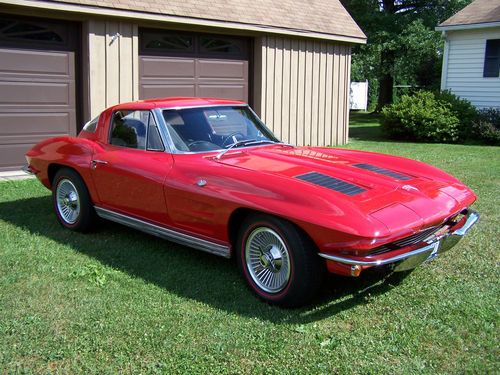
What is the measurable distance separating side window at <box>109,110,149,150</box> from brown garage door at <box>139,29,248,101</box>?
17.1 feet

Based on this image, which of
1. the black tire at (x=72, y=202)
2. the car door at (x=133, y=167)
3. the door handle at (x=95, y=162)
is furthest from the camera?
the black tire at (x=72, y=202)

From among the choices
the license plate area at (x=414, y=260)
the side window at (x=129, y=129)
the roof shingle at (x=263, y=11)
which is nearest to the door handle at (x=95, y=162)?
the side window at (x=129, y=129)

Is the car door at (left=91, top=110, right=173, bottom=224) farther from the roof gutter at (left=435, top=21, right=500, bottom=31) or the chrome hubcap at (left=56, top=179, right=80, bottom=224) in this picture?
the roof gutter at (left=435, top=21, right=500, bottom=31)

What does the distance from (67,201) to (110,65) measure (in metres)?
4.59

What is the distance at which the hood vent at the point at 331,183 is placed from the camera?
390 cm

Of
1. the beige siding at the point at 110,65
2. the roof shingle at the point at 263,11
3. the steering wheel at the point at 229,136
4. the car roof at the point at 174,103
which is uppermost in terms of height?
the roof shingle at the point at 263,11

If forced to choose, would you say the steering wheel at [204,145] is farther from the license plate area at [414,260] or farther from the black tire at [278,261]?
the license plate area at [414,260]

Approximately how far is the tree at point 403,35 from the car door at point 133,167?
20009 millimetres

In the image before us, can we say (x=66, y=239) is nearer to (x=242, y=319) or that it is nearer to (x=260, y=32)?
(x=242, y=319)

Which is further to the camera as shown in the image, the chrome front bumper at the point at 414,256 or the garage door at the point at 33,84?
the garage door at the point at 33,84

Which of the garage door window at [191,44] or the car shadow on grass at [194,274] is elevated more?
the garage door window at [191,44]

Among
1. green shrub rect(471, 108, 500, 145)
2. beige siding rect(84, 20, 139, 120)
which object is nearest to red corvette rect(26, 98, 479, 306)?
beige siding rect(84, 20, 139, 120)

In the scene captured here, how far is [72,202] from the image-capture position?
5871 mm

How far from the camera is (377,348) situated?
11.0ft
